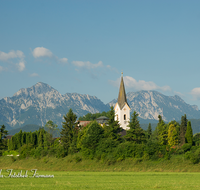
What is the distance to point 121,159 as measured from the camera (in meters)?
50.8

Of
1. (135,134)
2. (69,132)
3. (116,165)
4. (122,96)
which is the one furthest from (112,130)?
(122,96)

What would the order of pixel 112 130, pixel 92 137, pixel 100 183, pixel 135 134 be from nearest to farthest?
1. pixel 100 183
2. pixel 92 137
3. pixel 135 134
4. pixel 112 130

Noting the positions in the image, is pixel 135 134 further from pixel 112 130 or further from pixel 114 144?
pixel 114 144

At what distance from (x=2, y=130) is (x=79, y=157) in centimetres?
3418

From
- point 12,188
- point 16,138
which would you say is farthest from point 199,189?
point 16,138

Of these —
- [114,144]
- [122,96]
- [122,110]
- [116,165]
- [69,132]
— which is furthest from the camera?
[122,96]

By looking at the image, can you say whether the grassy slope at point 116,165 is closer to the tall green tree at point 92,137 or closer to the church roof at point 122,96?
the tall green tree at point 92,137

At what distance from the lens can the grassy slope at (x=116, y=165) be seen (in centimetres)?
4612

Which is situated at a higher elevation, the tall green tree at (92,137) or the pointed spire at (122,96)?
the pointed spire at (122,96)

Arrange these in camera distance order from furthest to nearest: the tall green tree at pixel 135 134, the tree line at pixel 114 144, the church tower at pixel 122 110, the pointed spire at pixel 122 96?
1. the church tower at pixel 122 110
2. the pointed spire at pixel 122 96
3. the tall green tree at pixel 135 134
4. the tree line at pixel 114 144

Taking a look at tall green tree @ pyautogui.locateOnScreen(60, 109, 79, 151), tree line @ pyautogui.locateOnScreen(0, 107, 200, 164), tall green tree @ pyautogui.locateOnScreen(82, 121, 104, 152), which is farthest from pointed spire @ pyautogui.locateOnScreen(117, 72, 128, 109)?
tall green tree @ pyautogui.locateOnScreen(82, 121, 104, 152)

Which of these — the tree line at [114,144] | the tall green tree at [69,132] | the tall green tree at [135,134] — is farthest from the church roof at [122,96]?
the tall green tree at [135,134]

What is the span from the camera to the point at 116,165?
162ft

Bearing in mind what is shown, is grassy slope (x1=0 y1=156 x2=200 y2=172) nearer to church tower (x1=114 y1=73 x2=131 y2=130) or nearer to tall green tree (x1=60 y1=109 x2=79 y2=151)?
tall green tree (x1=60 y1=109 x2=79 y2=151)
